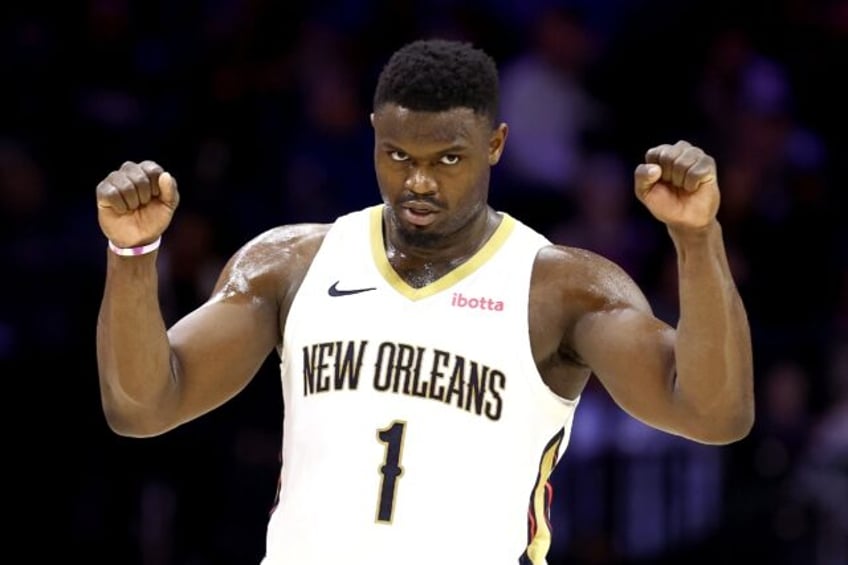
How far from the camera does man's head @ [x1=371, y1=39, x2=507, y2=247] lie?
516 cm

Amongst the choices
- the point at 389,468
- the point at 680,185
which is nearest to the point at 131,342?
the point at 389,468

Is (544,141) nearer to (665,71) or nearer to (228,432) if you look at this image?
(665,71)

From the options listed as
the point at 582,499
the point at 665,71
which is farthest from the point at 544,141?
the point at 582,499

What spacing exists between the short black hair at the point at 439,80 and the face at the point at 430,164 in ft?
0.10

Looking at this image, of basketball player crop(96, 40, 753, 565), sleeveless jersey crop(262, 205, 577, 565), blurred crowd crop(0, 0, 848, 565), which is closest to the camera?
basketball player crop(96, 40, 753, 565)

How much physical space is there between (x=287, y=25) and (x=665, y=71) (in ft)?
8.91

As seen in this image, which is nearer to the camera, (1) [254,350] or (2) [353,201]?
(1) [254,350]

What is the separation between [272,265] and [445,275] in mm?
581

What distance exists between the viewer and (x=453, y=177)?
5207mm

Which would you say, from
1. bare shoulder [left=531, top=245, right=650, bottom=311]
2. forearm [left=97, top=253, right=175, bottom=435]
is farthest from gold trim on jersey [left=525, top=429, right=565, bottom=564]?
forearm [left=97, top=253, right=175, bottom=435]

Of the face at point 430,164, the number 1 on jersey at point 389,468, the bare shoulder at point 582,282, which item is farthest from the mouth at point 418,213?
the number 1 on jersey at point 389,468

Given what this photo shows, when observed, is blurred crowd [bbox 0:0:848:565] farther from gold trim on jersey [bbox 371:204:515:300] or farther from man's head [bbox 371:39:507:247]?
man's head [bbox 371:39:507:247]

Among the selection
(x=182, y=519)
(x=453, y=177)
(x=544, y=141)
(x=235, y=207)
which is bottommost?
(x=182, y=519)

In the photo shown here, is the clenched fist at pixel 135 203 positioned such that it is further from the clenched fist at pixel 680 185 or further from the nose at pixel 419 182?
the clenched fist at pixel 680 185
